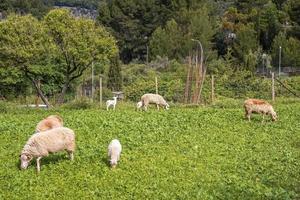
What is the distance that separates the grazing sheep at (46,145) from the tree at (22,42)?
18.0 meters

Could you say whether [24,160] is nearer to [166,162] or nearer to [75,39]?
[166,162]

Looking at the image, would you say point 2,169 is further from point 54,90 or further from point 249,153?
point 54,90

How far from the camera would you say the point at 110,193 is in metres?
12.7

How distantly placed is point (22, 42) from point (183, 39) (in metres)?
33.8

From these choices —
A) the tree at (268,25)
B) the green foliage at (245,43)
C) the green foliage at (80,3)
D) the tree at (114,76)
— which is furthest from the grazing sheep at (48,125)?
the green foliage at (80,3)

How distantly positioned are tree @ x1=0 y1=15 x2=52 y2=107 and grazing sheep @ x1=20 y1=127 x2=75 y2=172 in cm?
1802

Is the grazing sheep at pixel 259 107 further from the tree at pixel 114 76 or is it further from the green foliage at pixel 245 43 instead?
the green foliage at pixel 245 43

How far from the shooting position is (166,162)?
15219 mm

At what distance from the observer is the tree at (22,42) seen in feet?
106

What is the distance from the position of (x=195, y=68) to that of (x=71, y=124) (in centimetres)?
1487

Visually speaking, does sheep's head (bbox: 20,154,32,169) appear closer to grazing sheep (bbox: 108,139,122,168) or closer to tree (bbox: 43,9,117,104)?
grazing sheep (bbox: 108,139,122,168)

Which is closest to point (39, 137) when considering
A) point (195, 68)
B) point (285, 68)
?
point (195, 68)

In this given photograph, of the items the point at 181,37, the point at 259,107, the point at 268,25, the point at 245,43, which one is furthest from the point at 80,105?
the point at 268,25

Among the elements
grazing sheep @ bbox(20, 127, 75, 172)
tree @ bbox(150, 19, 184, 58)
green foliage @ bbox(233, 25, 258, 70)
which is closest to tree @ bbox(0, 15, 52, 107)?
grazing sheep @ bbox(20, 127, 75, 172)
